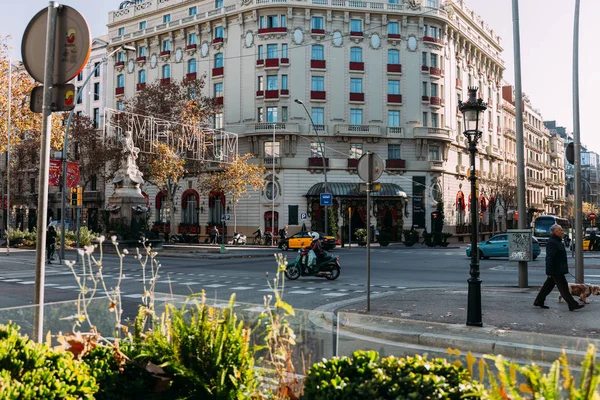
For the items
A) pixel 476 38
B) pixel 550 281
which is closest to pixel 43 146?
pixel 550 281

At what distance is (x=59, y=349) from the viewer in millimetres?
2879

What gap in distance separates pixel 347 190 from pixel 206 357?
142 ft

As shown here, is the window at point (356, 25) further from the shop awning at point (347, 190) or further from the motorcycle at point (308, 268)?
the motorcycle at point (308, 268)

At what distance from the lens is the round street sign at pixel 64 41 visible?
3879mm

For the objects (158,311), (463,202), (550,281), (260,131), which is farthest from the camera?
(463,202)

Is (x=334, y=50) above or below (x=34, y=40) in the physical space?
above

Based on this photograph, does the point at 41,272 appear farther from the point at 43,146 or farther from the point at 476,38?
the point at 476,38

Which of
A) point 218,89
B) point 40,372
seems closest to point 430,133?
point 218,89

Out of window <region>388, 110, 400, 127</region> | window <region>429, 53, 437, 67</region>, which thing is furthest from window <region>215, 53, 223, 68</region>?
window <region>429, 53, 437, 67</region>

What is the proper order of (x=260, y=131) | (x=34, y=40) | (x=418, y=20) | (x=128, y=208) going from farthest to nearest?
(x=418, y=20) → (x=260, y=131) → (x=128, y=208) → (x=34, y=40)

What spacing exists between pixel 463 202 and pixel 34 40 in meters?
53.1

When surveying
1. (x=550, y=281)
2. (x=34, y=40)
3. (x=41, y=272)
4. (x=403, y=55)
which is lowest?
(x=550, y=281)

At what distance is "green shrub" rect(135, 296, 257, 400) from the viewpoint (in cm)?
278

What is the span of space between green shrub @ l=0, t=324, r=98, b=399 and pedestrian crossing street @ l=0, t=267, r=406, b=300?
386 inches
